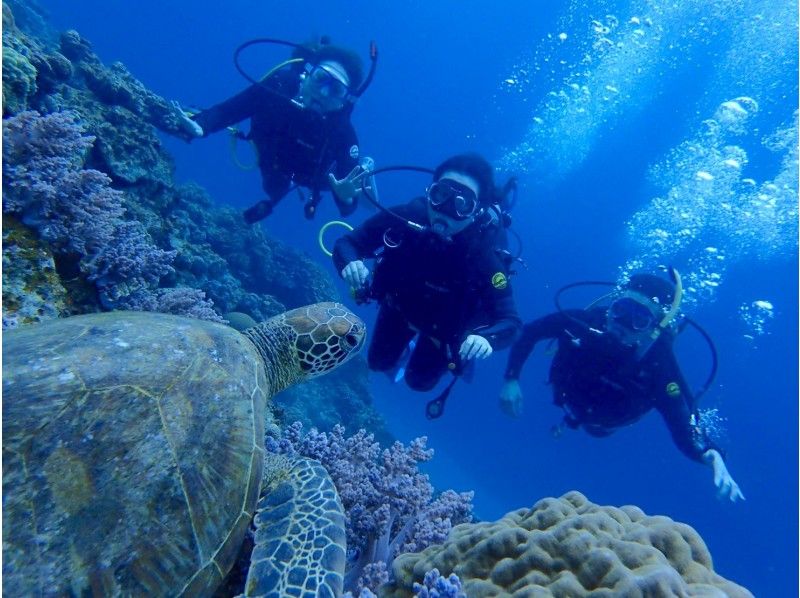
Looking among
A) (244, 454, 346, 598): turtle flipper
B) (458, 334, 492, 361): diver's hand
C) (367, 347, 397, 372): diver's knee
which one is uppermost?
(458, 334, 492, 361): diver's hand

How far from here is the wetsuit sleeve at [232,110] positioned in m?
6.98

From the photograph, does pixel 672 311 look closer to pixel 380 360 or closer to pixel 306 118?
pixel 380 360

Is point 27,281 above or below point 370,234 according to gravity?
below

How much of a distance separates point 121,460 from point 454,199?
429 centimetres

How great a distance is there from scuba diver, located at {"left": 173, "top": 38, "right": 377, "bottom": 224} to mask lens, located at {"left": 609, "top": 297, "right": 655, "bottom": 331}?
4.30 metres

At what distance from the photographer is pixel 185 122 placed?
6.53m

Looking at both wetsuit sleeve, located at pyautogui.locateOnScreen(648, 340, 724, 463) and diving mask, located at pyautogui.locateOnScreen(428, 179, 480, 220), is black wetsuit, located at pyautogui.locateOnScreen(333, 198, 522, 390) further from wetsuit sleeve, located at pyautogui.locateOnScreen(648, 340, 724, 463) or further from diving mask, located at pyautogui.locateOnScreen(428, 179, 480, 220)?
wetsuit sleeve, located at pyautogui.locateOnScreen(648, 340, 724, 463)

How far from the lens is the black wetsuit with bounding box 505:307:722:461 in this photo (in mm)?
6578

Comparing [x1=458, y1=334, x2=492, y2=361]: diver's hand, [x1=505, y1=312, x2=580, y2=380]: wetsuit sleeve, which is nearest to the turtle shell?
[x1=458, y1=334, x2=492, y2=361]: diver's hand

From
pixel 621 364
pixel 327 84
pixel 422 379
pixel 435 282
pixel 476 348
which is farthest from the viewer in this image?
pixel 327 84

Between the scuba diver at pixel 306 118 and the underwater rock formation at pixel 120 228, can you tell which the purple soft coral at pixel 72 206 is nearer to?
the underwater rock formation at pixel 120 228

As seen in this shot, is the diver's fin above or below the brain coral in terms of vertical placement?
above

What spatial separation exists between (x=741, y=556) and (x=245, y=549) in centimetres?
4036

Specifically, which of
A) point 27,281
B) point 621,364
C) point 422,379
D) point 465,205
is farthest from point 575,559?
point 621,364
